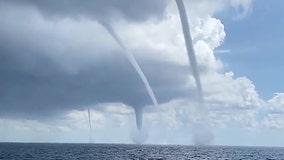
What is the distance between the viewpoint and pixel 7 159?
92.9 meters

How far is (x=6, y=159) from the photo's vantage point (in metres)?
92.7

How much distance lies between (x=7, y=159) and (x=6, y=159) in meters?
0.26
